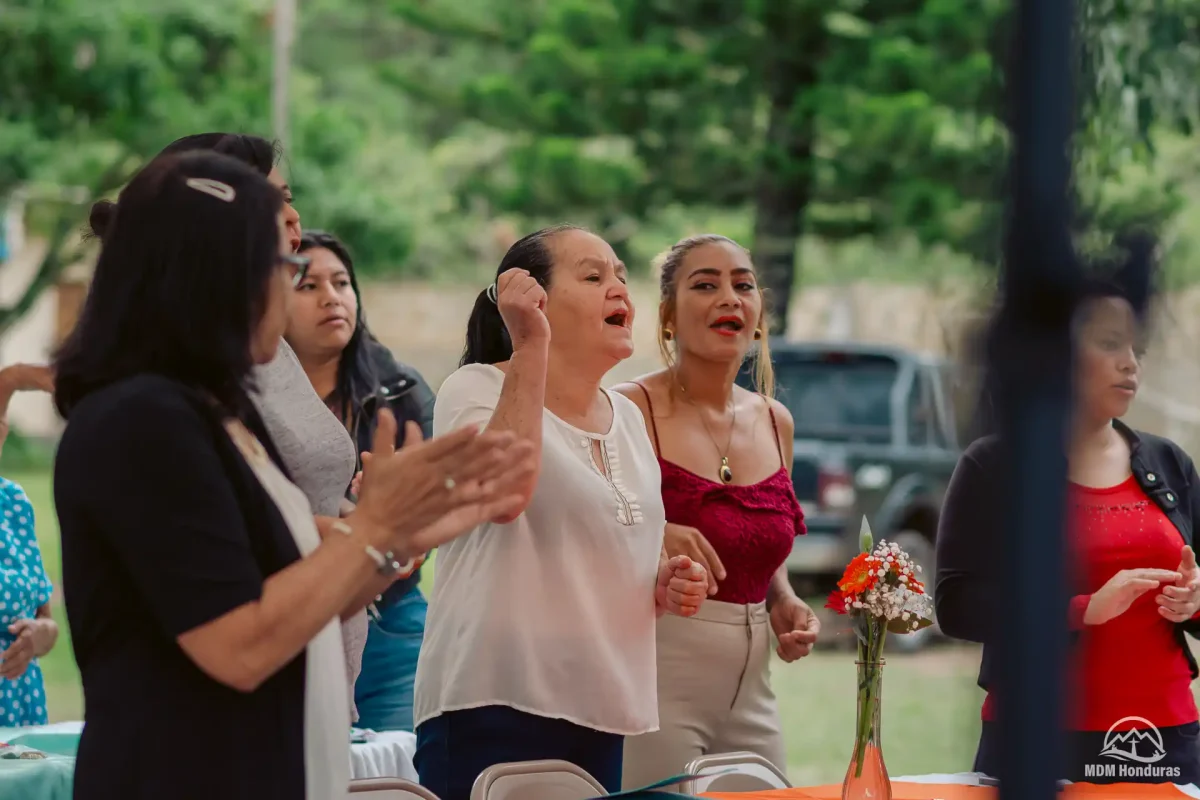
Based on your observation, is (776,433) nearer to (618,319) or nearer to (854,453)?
(618,319)

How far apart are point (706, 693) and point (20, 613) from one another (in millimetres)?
1480

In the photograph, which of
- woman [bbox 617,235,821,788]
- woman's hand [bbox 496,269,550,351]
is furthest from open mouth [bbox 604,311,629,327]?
woman [bbox 617,235,821,788]

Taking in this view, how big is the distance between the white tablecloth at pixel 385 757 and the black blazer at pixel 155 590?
1.55m

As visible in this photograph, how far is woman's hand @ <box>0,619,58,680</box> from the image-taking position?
10.5ft

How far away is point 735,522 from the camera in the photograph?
2.98 m

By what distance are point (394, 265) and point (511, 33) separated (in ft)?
6.96

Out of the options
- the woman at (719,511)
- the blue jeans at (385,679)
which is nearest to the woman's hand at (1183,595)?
the woman at (719,511)

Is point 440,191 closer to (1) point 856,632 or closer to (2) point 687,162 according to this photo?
(2) point 687,162

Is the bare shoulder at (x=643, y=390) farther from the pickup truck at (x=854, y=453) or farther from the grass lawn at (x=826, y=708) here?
the pickup truck at (x=854, y=453)

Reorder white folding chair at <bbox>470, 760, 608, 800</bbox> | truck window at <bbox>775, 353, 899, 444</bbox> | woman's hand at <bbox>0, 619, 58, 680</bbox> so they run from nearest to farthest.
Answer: white folding chair at <bbox>470, 760, 608, 800</bbox>
woman's hand at <bbox>0, 619, 58, 680</bbox>
truck window at <bbox>775, 353, 899, 444</bbox>

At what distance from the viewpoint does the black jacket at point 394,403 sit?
11.2 ft

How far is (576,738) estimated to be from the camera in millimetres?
2400

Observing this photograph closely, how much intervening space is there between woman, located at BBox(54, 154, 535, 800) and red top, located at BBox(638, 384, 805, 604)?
59.4 inches

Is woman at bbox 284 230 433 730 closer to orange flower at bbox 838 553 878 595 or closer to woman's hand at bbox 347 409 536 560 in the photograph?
orange flower at bbox 838 553 878 595
